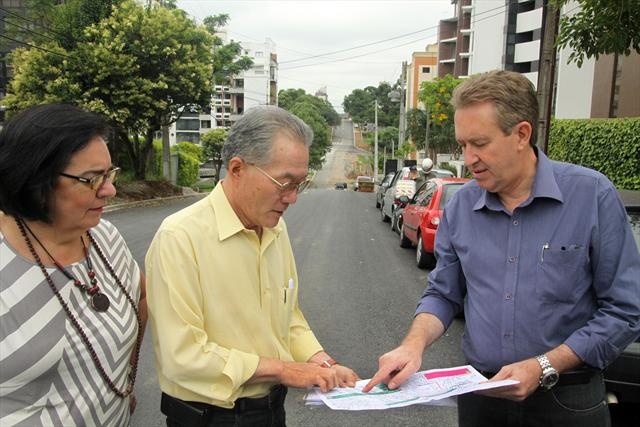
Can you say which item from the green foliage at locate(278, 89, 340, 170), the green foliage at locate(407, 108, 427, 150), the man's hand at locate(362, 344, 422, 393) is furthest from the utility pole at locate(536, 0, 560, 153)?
the green foliage at locate(278, 89, 340, 170)

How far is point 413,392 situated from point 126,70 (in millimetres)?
19965

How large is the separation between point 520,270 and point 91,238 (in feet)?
5.27

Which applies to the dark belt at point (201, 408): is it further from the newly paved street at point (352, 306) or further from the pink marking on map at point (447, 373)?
the newly paved street at point (352, 306)

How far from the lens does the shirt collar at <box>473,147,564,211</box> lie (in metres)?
2.05

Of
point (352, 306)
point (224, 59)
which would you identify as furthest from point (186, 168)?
point (352, 306)

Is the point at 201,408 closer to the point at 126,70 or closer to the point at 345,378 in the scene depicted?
the point at 345,378

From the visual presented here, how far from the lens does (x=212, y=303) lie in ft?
6.11

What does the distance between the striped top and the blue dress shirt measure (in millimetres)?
1373

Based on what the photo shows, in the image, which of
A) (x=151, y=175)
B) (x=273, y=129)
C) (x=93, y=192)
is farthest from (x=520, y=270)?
(x=151, y=175)

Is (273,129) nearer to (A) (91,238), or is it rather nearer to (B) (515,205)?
(A) (91,238)

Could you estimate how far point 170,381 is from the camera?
196 centimetres

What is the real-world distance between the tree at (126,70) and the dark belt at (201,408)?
18.3m

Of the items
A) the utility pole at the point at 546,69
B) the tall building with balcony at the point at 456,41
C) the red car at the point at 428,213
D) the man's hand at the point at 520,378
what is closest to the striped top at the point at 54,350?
the man's hand at the point at 520,378

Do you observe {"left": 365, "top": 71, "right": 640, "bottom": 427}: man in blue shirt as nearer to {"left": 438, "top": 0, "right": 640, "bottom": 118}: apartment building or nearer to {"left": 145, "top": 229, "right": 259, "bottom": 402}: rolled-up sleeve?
{"left": 145, "top": 229, "right": 259, "bottom": 402}: rolled-up sleeve
